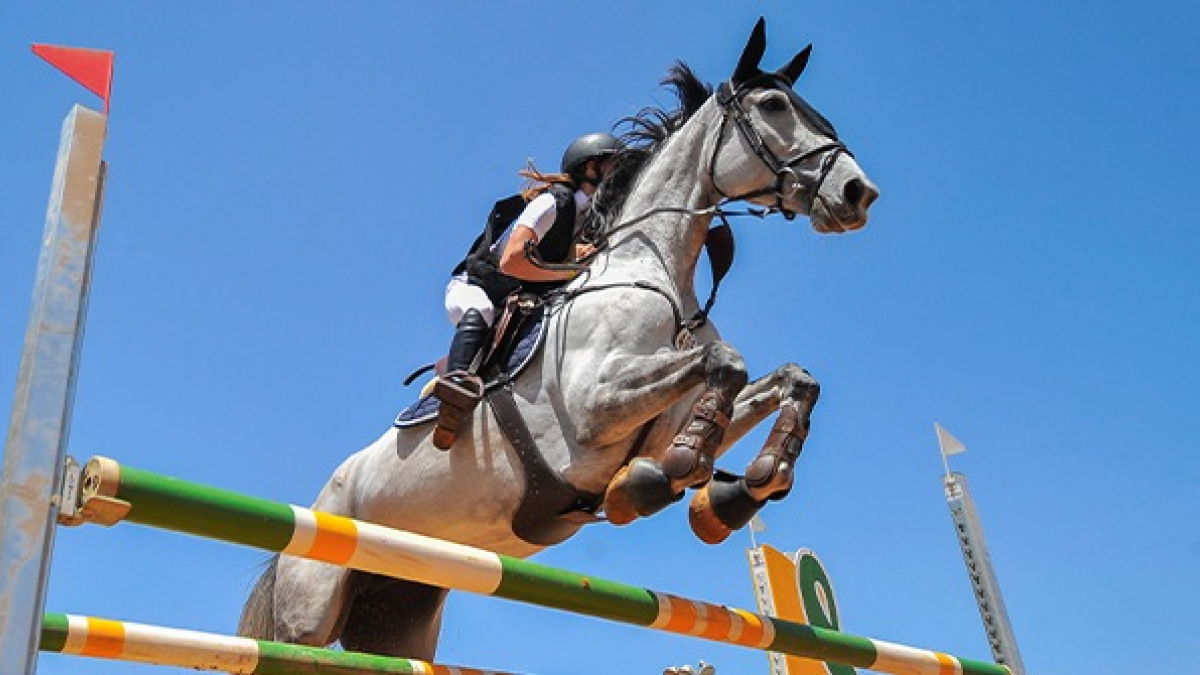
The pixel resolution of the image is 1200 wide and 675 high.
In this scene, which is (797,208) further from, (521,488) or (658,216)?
(521,488)

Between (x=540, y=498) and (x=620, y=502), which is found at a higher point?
(x=540, y=498)

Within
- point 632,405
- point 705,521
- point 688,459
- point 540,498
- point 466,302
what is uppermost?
point 466,302

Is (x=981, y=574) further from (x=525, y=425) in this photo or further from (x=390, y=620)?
(x=390, y=620)

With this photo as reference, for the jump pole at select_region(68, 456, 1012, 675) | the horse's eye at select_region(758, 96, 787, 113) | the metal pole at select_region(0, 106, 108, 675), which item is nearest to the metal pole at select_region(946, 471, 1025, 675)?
the jump pole at select_region(68, 456, 1012, 675)

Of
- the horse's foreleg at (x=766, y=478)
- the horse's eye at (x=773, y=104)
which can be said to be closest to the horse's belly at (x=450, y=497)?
the horse's foreleg at (x=766, y=478)

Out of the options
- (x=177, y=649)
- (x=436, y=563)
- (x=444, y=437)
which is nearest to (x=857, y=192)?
(x=444, y=437)

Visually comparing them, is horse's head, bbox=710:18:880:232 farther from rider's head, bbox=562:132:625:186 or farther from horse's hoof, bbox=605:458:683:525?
horse's hoof, bbox=605:458:683:525

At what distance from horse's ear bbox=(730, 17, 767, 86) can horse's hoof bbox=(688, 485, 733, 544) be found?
6.14ft

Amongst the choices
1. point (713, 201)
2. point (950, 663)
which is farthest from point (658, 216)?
point (950, 663)

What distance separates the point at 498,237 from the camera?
18.5 ft

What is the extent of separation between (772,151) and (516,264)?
111 centimetres

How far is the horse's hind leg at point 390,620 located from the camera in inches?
219

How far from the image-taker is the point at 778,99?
17.7 feet

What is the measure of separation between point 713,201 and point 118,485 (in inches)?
136
